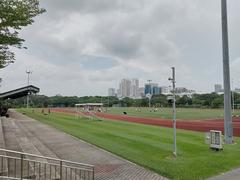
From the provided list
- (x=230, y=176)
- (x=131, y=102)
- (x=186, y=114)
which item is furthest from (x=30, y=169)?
(x=131, y=102)

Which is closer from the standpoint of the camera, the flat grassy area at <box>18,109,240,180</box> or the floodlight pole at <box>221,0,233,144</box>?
the flat grassy area at <box>18,109,240,180</box>

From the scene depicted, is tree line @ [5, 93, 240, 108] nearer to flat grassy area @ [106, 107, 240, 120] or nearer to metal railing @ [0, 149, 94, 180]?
flat grassy area @ [106, 107, 240, 120]

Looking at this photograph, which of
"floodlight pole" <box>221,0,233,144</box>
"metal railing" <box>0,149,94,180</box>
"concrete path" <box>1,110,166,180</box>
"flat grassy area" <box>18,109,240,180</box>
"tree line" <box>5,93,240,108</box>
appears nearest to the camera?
"metal railing" <box>0,149,94,180</box>

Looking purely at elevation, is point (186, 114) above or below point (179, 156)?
above

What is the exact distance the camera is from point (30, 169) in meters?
10.2

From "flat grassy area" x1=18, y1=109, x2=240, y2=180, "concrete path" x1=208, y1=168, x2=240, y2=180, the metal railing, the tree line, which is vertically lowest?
"concrete path" x1=208, y1=168, x2=240, y2=180

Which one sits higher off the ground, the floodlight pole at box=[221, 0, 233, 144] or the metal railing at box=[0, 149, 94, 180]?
the floodlight pole at box=[221, 0, 233, 144]

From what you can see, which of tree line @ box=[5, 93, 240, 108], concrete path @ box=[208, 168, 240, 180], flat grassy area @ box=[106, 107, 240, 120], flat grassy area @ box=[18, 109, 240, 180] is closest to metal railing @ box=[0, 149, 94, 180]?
flat grassy area @ box=[18, 109, 240, 180]

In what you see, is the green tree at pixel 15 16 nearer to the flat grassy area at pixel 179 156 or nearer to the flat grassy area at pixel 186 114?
the flat grassy area at pixel 179 156

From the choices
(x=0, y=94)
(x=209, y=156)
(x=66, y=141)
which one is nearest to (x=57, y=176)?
(x=209, y=156)

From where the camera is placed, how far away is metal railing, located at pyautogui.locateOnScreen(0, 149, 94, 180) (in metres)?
8.87

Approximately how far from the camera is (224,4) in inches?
863

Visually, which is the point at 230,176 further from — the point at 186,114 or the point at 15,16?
the point at 186,114

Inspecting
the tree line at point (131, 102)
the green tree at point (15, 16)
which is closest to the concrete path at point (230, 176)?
the green tree at point (15, 16)
